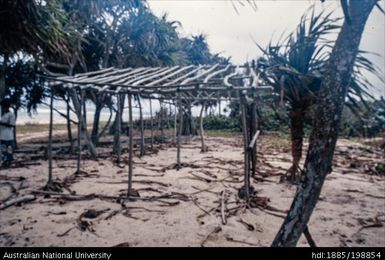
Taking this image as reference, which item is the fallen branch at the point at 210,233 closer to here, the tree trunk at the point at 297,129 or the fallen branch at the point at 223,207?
the fallen branch at the point at 223,207

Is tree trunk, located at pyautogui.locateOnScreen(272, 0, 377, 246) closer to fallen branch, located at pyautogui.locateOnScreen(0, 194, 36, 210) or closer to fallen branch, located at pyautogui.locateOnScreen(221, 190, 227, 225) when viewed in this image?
fallen branch, located at pyautogui.locateOnScreen(221, 190, 227, 225)

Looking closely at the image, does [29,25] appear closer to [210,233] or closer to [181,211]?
[181,211]

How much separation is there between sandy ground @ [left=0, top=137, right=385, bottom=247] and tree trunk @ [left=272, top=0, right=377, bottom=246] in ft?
6.59

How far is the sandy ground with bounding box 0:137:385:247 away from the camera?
439 centimetres

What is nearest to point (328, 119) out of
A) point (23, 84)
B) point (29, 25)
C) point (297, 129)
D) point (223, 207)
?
point (223, 207)

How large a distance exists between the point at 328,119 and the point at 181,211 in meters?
3.80

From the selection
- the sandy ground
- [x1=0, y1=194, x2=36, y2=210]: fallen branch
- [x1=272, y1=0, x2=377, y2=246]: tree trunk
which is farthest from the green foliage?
[x1=272, y1=0, x2=377, y2=246]: tree trunk

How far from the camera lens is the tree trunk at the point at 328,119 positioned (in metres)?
2.26

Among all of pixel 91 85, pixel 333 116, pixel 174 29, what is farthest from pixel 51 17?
pixel 174 29

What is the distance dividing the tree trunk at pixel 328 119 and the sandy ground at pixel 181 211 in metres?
2.01

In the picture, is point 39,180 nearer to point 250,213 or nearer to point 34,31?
point 34,31

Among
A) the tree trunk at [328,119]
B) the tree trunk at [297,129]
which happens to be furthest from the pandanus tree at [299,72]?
the tree trunk at [328,119]

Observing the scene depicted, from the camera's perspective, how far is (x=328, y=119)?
230 cm

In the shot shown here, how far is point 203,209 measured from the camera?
18.7 feet
